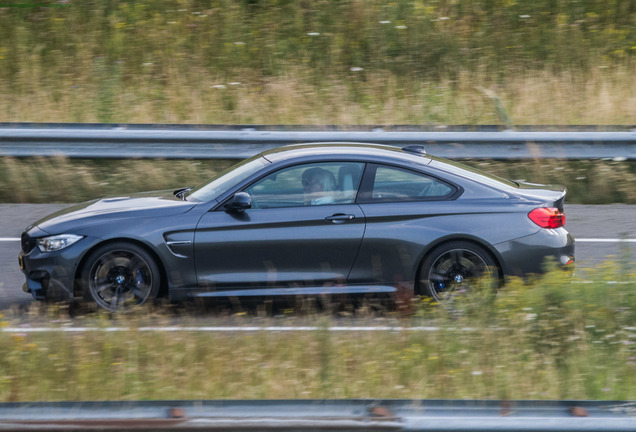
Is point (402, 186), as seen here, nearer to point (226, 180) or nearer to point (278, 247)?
point (278, 247)

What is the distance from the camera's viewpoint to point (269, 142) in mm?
10977

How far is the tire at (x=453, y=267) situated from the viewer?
6949mm

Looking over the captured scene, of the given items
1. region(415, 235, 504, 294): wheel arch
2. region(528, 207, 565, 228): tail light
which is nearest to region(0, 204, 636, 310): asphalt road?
region(528, 207, 565, 228): tail light

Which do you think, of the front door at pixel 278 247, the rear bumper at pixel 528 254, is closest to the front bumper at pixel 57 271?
the front door at pixel 278 247

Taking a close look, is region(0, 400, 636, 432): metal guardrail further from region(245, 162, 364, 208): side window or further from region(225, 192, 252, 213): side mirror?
region(245, 162, 364, 208): side window

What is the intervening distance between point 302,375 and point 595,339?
1.98 metres

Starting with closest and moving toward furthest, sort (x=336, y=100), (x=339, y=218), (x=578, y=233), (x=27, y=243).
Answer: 1. (x=339, y=218)
2. (x=27, y=243)
3. (x=578, y=233)
4. (x=336, y=100)

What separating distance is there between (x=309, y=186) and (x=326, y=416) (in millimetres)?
3993

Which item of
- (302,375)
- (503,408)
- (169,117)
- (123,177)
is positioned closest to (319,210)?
(302,375)

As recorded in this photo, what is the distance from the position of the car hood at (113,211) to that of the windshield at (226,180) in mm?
175

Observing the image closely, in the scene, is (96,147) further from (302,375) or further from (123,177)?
(302,375)

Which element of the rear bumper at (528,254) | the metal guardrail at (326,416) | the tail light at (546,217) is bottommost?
the metal guardrail at (326,416)

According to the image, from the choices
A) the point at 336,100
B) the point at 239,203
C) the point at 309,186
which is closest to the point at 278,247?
the point at 239,203

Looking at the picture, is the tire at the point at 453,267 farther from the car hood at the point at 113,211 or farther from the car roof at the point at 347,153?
the car hood at the point at 113,211
